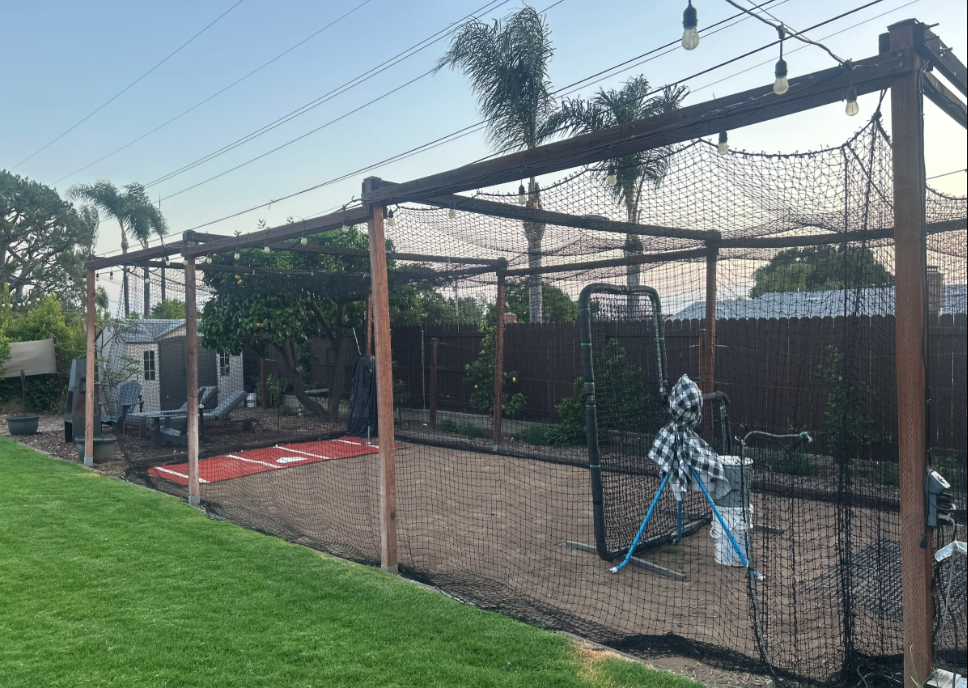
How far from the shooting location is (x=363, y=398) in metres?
10.7

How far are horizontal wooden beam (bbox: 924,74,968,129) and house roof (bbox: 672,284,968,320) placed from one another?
722 mm

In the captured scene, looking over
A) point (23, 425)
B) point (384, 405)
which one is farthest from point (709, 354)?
point (23, 425)

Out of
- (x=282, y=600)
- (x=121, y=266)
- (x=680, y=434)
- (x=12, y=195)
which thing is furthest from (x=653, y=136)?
(x=12, y=195)

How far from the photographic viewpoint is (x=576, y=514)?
600 centimetres

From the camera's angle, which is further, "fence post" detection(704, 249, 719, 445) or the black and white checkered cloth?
"fence post" detection(704, 249, 719, 445)

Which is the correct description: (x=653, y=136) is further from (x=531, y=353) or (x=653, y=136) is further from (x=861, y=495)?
(x=531, y=353)

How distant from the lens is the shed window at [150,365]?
14.3 m

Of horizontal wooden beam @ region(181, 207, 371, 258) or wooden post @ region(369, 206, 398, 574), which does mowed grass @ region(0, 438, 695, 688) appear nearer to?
wooden post @ region(369, 206, 398, 574)

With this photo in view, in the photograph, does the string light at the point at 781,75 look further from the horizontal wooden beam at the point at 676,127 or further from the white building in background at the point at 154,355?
the white building in background at the point at 154,355

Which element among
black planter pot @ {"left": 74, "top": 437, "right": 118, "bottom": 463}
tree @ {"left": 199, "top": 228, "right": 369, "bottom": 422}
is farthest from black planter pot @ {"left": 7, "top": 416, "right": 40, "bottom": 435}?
black planter pot @ {"left": 74, "top": 437, "right": 118, "bottom": 463}

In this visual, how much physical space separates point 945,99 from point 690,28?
1.10 m

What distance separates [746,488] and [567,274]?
3750 millimetres

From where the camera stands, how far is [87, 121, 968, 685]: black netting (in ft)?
11.2

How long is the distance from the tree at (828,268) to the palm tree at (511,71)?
608 cm
